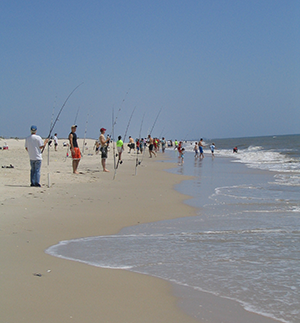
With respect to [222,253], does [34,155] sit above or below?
above

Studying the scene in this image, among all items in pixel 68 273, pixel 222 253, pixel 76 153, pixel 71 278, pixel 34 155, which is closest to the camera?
pixel 71 278

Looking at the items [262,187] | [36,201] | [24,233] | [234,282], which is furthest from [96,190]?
[234,282]

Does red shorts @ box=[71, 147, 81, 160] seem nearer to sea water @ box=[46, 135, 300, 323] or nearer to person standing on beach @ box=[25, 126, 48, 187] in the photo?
person standing on beach @ box=[25, 126, 48, 187]

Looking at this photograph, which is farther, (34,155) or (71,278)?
(34,155)

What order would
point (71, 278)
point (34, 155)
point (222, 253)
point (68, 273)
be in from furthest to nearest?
point (34, 155), point (222, 253), point (68, 273), point (71, 278)

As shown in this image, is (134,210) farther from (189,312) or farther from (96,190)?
(189,312)

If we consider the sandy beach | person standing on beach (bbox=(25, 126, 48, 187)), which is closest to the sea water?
the sandy beach

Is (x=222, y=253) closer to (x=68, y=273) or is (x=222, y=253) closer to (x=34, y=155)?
(x=68, y=273)

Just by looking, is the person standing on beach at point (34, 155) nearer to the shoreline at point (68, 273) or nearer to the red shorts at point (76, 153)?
the shoreline at point (68, 273)

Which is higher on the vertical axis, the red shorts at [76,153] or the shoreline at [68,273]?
the red shorts at [76,153]

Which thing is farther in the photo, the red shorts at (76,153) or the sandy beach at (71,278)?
the red shorts at (76,153)

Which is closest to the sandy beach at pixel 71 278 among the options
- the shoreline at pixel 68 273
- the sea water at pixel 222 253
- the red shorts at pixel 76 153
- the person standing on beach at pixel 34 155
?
the shoreline at pixel 68 273

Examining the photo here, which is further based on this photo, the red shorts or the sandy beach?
the red shorts

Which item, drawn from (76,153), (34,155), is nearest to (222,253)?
(34,155)
